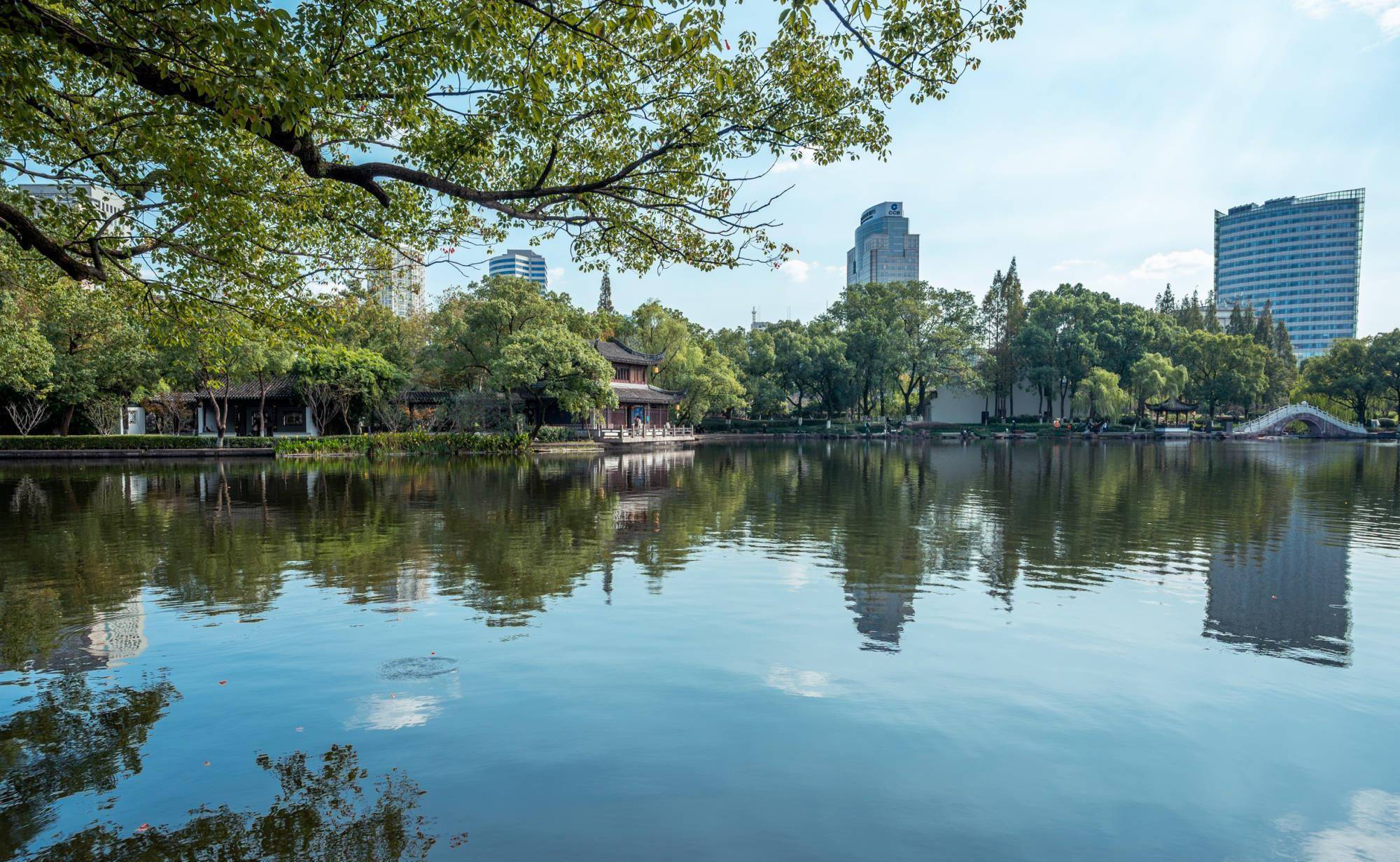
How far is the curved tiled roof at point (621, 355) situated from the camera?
2142 inches

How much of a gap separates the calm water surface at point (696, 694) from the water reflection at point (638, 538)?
0.11 meters

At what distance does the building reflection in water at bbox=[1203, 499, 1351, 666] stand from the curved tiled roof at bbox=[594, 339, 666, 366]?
42.2 metres

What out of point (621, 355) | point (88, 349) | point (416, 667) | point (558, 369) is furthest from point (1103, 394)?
point (88, 349)

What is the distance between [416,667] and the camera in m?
7.30

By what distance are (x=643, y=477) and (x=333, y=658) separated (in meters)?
21.2

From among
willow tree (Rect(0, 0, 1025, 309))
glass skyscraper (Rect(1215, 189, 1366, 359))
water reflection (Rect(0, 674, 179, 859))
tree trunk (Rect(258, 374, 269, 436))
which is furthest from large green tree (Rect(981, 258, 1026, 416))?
glass skyscraper (Rect(1215, 189, 1366, 359))

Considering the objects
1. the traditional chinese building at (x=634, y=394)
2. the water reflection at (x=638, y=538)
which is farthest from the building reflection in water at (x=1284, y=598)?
the traditional chinese building at (x=634, y=394)

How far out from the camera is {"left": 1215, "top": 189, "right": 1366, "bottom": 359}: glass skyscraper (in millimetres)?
168125

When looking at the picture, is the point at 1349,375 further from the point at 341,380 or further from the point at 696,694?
the point at 696,694

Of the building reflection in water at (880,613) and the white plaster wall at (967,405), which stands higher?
the white plaster wall at (967,405)

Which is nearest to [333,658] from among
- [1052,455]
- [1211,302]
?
[1052,455]

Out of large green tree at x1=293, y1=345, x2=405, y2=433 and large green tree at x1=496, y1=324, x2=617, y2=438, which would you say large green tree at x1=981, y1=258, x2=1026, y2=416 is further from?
large green tree at x1=293, y1=345, x2=405, y2=433

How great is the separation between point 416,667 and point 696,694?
2667mm

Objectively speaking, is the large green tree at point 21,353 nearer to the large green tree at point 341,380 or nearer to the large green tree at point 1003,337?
the large green tree at point 341,380
